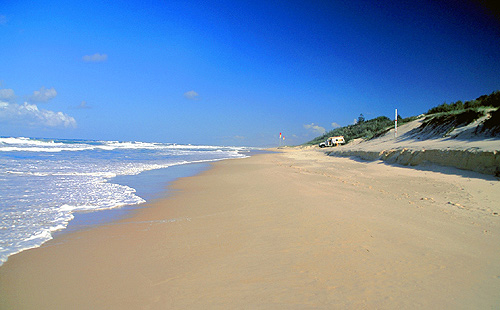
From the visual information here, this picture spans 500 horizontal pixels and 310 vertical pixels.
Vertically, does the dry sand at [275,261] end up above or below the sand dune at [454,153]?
below

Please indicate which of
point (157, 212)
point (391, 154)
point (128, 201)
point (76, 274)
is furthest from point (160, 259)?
point (391, 154)

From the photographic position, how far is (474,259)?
2.96m

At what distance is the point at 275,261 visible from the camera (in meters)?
2.99

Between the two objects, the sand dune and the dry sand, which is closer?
the dry sand

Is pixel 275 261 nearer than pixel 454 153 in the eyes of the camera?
Yes

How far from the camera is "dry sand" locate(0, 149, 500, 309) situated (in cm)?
228

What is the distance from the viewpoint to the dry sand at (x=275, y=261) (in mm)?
2277

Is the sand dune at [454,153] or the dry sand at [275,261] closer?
the dry sand at [275,261]

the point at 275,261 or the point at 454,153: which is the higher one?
the point at 454,153

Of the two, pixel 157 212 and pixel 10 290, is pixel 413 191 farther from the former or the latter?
pixel 10 290

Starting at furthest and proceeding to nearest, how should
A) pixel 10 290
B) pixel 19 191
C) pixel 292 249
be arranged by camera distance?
pixel 19 191, pixel 292 249, pixel 10 290

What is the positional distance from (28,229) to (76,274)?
2172 millimetres

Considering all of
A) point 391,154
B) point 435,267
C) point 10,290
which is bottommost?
point 10,290

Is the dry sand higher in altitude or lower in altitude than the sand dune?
lower
